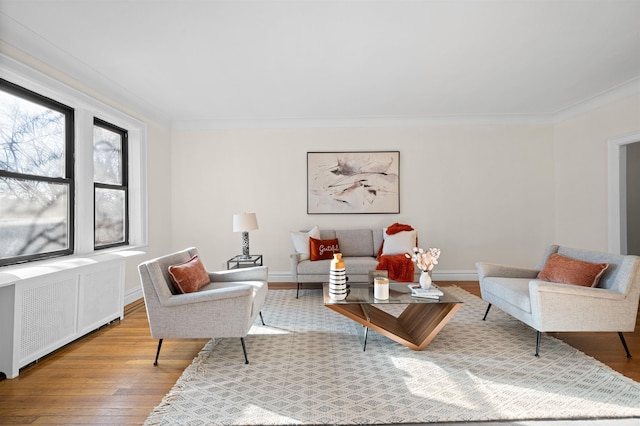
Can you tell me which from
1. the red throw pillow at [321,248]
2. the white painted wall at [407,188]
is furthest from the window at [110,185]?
the red throw pillow at [321,248]

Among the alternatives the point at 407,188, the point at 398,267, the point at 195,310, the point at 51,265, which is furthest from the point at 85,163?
the point at 407,188

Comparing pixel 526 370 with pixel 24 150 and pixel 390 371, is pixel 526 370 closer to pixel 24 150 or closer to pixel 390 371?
pixel 390 371

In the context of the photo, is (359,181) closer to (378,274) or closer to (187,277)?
(378,274)

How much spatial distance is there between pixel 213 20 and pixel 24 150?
6.87ft

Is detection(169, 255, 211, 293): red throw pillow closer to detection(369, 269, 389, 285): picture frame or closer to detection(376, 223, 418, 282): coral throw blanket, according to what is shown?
detection(369, 269, 389, 285): picture frame

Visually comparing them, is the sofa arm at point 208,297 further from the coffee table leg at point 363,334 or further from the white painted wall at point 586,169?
the white painted wall at point 586,169

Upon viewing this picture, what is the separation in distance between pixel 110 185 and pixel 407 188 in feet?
14.1

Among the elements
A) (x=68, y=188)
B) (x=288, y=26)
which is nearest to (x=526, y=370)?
(x=288, y=26)

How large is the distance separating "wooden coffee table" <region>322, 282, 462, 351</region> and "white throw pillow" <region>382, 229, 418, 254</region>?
164cm

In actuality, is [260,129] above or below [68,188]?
above

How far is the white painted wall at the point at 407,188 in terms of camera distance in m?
5.62

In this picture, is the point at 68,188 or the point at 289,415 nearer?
the point at 289,415

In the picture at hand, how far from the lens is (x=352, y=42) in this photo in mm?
3080

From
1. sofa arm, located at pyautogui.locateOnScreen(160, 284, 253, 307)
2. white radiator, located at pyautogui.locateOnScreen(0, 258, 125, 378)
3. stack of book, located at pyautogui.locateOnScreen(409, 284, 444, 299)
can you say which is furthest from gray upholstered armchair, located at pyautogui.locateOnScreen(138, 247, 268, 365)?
stack of book, located at pyautogui.locateOnScreen(409, 284, 444, 299)
